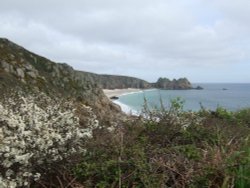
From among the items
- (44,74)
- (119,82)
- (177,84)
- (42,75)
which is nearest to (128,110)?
(44,74)

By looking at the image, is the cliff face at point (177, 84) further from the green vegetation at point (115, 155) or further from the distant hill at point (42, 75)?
the green vegetation at point (115, 155)

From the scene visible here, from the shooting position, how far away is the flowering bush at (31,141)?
204 inches

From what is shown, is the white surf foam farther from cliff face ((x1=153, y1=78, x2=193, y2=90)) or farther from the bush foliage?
cliff face ((x1=153, y1=78, x2=193, y2=90))

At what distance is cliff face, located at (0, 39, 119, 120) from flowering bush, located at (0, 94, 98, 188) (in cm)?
2280

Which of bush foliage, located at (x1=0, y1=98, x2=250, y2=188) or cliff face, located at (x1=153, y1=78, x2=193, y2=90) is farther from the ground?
bush foliage, located at (x1=0, y1=98, x2=250, y2=188)

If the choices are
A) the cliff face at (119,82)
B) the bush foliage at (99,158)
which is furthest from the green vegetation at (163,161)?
the cliff face at (119,82)

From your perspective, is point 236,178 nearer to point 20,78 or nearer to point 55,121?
point 55,121

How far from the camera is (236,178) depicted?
516 centimetres

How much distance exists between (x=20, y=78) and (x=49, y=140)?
86.4ft

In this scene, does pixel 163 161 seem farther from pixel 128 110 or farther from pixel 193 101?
pixel 193 101

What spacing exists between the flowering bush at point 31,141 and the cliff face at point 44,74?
22.8 m

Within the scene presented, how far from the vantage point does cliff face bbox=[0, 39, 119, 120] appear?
31.7 meters

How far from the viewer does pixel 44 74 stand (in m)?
37.1

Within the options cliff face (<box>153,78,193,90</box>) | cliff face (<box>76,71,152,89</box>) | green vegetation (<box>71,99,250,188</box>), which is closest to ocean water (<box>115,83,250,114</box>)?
green vegetation (<box>71,99,250,188</box>)
